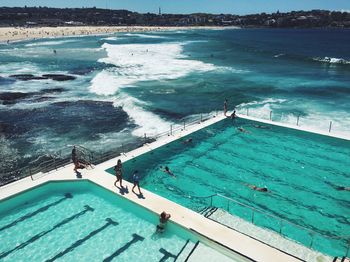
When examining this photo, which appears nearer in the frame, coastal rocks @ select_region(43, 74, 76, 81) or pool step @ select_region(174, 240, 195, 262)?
pool step @ select_region(174, 240, 195, 262)

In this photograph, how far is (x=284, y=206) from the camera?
15.1m

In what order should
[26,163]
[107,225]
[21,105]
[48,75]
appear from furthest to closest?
[48,75] < [21,105] < [26,163] < [107,225]

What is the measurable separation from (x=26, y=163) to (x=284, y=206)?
50.3ft

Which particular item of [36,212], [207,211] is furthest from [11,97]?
[207,211]

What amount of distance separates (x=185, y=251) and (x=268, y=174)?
8361 mm

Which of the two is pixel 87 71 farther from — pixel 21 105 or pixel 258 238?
pixel 258 238

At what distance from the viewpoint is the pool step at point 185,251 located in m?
11.1

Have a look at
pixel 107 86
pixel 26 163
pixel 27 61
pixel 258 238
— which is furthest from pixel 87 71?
pixel 258 238

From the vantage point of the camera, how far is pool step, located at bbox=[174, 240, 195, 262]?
1108cm

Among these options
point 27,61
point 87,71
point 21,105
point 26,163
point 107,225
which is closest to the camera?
point 107,225

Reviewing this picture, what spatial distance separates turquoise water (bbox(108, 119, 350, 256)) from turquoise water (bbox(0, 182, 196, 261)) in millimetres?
2761

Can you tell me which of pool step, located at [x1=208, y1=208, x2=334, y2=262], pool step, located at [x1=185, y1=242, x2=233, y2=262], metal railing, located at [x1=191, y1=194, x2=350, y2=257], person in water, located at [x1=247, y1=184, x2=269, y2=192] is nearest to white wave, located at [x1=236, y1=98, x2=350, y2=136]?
person in water, located at [x1=247, y1=184, x2=269, y2=192]

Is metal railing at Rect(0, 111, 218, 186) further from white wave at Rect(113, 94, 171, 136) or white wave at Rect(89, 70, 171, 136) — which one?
white wave at Rect(89, 70, 171, 136)

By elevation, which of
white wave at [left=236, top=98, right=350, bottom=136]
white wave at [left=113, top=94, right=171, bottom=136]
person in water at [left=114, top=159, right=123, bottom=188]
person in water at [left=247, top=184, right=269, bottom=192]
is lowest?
white wave at [left=236, top=98, right=350, bottom=136]
